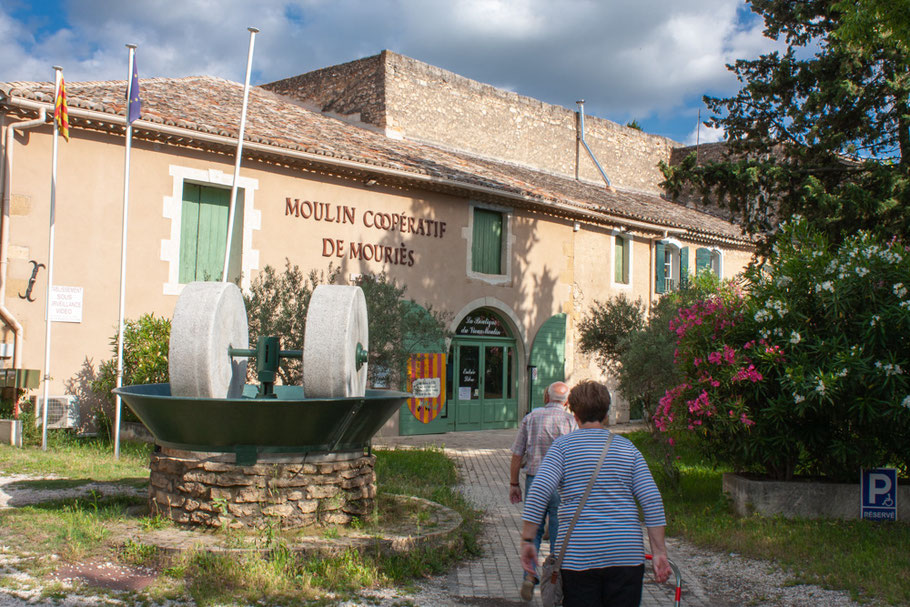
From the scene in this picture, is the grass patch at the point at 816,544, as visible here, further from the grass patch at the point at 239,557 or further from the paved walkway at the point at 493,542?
the grass patch at the point at 239,557

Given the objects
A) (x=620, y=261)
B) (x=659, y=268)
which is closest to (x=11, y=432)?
(x=620, y=261)

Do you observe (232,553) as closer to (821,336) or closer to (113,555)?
(113,555)

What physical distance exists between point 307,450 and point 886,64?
470 inches

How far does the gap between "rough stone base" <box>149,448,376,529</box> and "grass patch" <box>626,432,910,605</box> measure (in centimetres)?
324

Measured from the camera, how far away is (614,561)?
3.36 m

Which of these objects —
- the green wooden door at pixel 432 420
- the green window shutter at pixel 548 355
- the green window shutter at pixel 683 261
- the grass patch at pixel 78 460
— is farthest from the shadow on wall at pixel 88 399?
the green window shutter at pixel 683 261

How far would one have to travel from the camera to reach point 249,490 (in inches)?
232

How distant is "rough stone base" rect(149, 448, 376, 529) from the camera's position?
19.2 feet

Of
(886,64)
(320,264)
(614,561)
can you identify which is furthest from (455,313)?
(614,561)

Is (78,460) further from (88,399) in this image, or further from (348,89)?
(348,89)

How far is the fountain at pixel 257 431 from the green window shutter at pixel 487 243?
11293mm

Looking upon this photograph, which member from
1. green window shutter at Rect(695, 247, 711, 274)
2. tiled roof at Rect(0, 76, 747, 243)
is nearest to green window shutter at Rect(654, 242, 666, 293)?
tiled roof at Rect(0, 76, 747, 243)

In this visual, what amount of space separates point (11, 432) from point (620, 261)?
1455cm

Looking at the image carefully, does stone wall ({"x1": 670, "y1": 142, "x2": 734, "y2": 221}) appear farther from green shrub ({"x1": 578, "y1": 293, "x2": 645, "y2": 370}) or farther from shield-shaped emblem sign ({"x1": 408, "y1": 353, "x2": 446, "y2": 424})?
shield-shaped emblem sign ({"x1": 408, "y1": 353, "x2": 446, "y2": 424})
